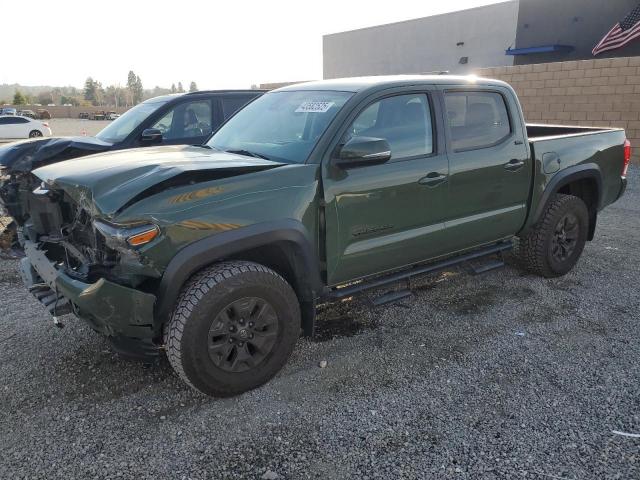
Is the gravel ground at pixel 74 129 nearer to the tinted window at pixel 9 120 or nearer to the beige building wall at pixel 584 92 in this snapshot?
the tinted window at pixel 9 120

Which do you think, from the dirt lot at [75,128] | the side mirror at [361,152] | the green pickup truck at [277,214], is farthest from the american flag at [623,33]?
the dirt lot at [75,128]

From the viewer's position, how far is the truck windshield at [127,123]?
260 inches

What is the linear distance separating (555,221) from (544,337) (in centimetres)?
144

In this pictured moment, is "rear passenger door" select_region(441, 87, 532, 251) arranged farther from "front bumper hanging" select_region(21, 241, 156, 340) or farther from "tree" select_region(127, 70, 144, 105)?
"tree" select_region(127, 70, 144, 105)

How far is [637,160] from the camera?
38.7 ft

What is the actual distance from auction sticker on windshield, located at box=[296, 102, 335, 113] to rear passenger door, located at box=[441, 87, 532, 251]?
0.99 metres

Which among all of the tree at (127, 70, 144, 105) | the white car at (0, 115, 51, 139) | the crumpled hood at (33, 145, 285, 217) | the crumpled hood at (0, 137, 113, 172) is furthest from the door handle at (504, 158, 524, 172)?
the tree at (127, 70, 144, 105)

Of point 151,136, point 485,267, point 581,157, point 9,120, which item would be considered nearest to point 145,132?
point 151,136

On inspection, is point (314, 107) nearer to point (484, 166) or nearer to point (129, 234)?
point (484, 166)

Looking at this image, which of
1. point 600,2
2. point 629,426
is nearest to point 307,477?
point 629,426

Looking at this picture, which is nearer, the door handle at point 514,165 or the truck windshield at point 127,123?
the door handle at point 514,165

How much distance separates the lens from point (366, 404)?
303 cm

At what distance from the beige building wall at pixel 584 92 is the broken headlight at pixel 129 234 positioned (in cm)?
1222

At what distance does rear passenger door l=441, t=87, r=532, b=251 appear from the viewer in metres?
3.97
